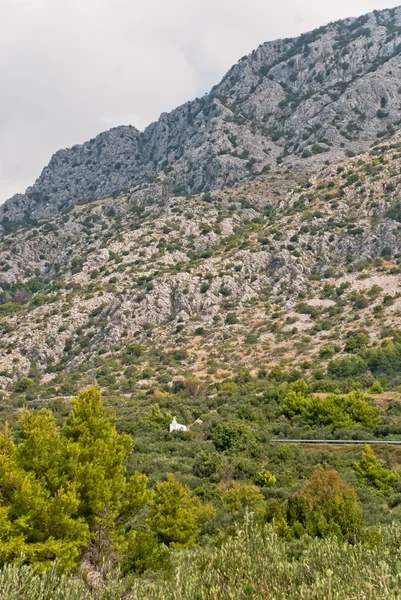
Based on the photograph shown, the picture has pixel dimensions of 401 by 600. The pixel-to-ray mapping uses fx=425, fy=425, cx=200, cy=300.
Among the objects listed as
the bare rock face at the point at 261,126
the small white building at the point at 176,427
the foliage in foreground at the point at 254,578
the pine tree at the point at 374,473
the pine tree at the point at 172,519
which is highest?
the bare rock face at the point at 261,126

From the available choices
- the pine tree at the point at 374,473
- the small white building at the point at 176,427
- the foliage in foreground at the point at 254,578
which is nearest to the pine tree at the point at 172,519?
the foliage in foreground at the point at 254,578

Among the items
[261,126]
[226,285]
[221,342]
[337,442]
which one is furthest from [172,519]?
[261,126]

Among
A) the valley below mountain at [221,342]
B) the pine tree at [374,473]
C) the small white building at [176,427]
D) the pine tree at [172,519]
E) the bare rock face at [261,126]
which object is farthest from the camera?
the bare rock face at [261,126]

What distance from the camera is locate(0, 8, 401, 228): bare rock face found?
109688 millimetres

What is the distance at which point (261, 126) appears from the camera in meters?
123

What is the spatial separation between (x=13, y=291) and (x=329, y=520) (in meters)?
96.2

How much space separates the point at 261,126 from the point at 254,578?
423ft

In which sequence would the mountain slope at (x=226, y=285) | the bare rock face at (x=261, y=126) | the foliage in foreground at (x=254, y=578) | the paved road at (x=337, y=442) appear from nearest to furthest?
the foliage in foreground at (x=254, y=578)
the paved road at (x=337, y=442)
the mountain slope at (x=226, y=285)
the bare rock face at (x=261, y=126)

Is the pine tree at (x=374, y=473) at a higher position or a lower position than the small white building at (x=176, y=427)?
lower

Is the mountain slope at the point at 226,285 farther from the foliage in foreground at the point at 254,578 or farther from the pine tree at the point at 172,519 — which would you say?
the foliage in foreground at the point at 254,578

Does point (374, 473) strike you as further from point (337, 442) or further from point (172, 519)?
point (172, 519)

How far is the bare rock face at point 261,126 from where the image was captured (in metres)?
110

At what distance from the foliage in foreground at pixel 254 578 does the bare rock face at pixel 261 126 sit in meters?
104

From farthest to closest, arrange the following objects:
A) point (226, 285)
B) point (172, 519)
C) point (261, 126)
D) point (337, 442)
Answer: point (261, 126) < point (226, 285) < point (337, 442) < point (172, 519)
